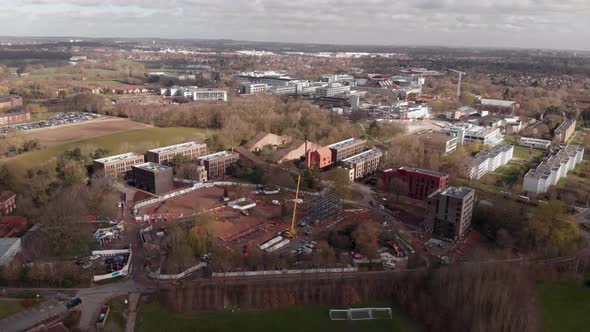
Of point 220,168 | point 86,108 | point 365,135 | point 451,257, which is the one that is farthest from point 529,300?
point 86,108

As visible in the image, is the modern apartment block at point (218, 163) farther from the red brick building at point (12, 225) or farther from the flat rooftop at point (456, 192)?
the flat rooftop at point (456, 192)

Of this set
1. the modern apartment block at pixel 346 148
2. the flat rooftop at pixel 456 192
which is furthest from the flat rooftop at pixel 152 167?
the flat rooftop at pixel 456 192

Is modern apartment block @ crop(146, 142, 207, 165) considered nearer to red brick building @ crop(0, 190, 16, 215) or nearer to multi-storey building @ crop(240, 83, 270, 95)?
red brick building @ crop(0, 190, 16, 215)

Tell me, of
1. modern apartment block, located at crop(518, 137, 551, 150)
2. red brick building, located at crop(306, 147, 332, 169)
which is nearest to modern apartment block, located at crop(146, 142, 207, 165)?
red brick building, located at crop(306, 147, 332, 169)

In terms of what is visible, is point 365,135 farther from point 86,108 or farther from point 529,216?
point 86,108

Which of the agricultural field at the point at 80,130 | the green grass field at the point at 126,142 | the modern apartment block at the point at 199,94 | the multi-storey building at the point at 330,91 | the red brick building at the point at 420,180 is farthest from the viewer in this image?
the multi-storey building at the point at 330,91

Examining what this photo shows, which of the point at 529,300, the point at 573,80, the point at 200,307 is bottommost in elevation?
the point at 200,307
